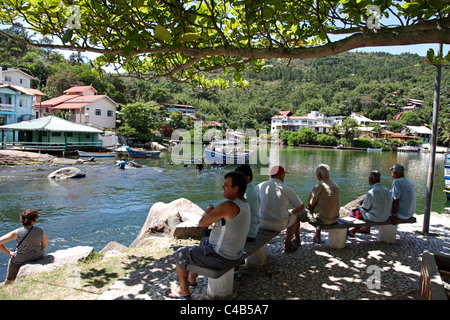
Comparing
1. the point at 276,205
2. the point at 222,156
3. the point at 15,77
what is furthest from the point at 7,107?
the point at 276,205

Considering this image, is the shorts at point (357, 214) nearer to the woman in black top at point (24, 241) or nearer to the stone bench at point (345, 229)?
the stone bench at point (345, 229)

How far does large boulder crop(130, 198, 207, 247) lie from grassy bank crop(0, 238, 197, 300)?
20.2 inches

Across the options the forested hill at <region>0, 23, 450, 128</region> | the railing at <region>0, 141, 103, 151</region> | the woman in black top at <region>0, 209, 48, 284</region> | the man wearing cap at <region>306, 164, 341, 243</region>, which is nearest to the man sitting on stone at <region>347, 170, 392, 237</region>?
the man wearing cap at <region>306, 164, 341, 243</region>

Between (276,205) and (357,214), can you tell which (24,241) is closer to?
(276,205)

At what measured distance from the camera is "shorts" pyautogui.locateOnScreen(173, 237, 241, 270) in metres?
3.35

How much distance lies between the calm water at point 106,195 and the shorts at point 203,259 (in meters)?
5.16

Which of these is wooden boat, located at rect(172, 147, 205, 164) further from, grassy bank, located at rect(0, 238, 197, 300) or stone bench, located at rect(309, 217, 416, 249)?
stone bench, located at rect(309, 217, 416, 249)

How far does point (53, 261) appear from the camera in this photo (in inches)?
201

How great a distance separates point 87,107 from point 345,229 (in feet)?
136

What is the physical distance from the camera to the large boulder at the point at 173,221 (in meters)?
6.39

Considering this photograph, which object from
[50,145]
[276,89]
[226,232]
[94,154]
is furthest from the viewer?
[276,89]

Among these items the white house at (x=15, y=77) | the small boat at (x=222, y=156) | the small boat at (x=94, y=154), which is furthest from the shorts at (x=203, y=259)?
the white house at (x=15, y=77)
